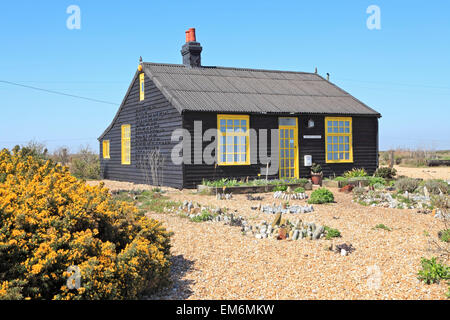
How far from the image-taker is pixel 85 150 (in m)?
25.6

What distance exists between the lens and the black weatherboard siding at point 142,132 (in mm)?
16844

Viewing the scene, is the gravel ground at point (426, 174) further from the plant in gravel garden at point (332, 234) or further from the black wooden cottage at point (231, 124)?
the plant in gravel garden at point (332, 234)

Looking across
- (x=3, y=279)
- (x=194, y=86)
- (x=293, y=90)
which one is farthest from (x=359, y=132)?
(x=3, y=279)

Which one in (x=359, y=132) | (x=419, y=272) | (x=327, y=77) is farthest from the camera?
(x=327, y=77)

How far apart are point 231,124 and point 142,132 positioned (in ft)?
15.8

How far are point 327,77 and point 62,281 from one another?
861 inches

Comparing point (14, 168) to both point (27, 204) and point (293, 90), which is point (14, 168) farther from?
point (293, 90)

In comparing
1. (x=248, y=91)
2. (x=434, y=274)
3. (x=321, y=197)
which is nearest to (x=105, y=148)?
(x=248, y=91)

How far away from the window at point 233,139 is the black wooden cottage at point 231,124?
0.04 metres

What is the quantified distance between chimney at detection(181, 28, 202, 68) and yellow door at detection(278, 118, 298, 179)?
18.4 feet

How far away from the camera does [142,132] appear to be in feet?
63.5

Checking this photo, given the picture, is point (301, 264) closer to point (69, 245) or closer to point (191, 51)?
point (69, 245)

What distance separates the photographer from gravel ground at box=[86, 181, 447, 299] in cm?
519

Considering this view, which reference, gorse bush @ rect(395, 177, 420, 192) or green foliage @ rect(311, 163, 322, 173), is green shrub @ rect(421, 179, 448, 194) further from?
green foliage @ rect(311, 163, 322, 173)
